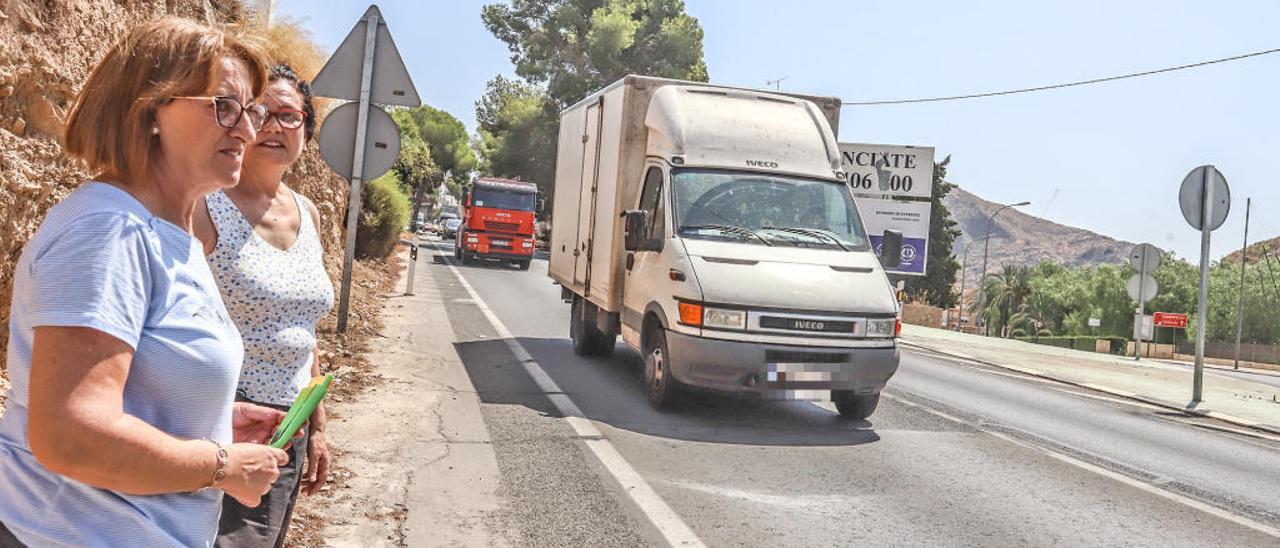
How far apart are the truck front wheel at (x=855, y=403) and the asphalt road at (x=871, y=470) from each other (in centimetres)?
9

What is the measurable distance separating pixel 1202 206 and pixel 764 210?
26.1 ft

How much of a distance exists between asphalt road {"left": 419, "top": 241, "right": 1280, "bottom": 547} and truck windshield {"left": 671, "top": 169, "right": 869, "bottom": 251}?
154cm

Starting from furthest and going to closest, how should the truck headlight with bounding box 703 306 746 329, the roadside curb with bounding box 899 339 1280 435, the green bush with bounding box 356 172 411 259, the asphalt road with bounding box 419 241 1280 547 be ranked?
the green bush with bounding box 356 172 411 259 → the roadside curb with bounding box 899 339 1280 435 → the truck headlight with bounding box 703 306 746 329 → the asphalt road with bounding box 419 241 1280 547

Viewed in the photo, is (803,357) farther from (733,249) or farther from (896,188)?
(896,188)

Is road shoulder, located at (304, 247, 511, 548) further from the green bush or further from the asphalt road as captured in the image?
the green bush

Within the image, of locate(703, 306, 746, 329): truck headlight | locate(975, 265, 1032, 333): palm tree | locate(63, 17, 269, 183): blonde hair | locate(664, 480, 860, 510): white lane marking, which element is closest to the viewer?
locate(63, 17, 269, 183): blonde hair

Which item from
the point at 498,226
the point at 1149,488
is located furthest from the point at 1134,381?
the point at 498,226

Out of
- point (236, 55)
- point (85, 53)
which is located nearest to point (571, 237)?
point (85, 53)

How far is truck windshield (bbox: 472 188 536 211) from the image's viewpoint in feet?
106

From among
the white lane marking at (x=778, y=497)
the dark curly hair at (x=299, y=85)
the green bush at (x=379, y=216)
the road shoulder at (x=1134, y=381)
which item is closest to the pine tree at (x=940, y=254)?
the road shoulder at (x=1134, y=381)

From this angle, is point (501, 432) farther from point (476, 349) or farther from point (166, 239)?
point (166, 239)

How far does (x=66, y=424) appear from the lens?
1.61 metres

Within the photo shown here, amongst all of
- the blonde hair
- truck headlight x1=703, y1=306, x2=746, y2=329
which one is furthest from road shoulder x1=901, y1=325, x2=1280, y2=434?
the blonde hair

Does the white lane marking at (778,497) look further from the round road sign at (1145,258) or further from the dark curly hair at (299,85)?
the round road sign at (1145,258)
